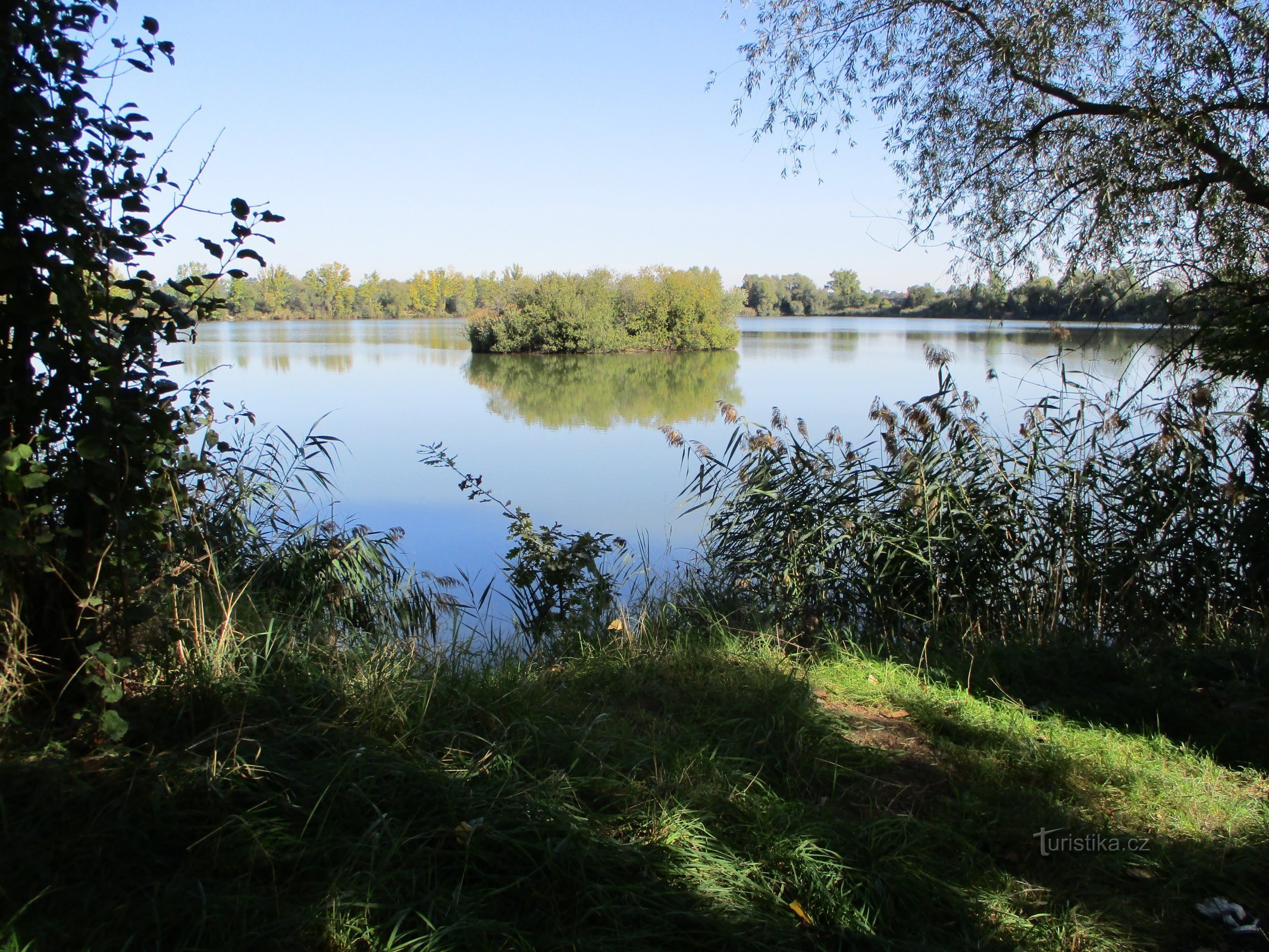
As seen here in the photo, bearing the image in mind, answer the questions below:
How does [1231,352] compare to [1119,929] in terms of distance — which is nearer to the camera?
[1119,929]

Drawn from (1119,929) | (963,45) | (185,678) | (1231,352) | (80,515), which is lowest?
(1119,929)

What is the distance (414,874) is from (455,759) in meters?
0.47

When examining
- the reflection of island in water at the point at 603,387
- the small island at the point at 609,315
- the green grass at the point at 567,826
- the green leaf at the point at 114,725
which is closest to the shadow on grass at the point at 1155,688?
the green grass at the point at 567,826

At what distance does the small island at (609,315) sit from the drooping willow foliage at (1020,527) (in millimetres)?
30711

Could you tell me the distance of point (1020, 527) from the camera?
17.1ft

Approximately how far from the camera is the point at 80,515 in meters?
2.56

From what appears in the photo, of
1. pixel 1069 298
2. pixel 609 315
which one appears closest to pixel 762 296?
pixel 609 315

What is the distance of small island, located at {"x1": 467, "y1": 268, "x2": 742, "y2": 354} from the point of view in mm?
35594

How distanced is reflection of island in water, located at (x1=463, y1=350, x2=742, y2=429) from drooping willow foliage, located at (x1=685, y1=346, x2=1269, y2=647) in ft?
33.1

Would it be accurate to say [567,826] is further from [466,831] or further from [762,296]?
[762,296]

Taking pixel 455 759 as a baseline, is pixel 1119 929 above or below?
below

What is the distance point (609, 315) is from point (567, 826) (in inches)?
1403

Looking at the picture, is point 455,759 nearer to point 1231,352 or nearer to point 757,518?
point 757,518

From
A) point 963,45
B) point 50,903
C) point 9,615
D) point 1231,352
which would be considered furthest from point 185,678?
point 963,45
